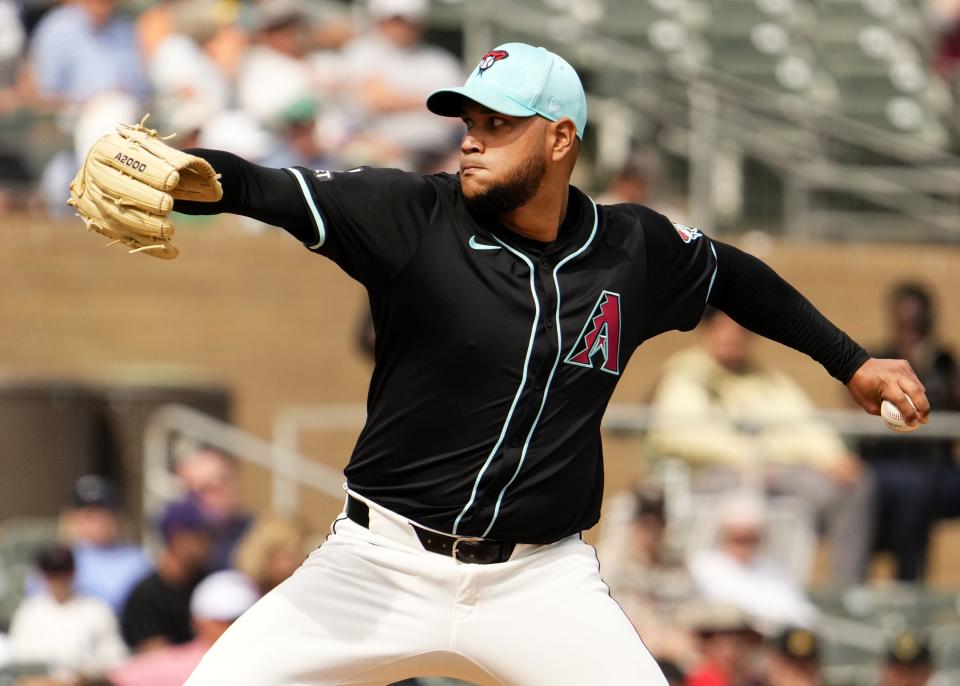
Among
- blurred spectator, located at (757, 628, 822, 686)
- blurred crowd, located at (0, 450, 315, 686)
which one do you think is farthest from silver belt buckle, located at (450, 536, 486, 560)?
blurred spectator, located at (757, 628, 822, 686)

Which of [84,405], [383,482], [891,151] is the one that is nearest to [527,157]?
[383,482]

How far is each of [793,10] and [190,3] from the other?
4866mm

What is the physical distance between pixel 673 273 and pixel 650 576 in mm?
3688

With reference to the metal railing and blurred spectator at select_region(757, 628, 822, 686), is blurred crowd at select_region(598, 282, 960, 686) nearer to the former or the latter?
blurred spectator at select_region(757, 628, 822, 686)

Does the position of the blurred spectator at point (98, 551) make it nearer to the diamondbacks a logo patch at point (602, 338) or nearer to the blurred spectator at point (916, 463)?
the blurred spectator at point (916, 463)

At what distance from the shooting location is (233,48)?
10883 mm

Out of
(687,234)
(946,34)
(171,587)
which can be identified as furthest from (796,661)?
(946,34)

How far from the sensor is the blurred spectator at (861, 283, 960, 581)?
9000 millimetres

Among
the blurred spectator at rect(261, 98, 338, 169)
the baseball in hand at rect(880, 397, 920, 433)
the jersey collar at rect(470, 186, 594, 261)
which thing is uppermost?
the jersey collar at rect(470, 186, 594, 261)

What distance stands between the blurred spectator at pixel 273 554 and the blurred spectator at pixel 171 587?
1.05 feet

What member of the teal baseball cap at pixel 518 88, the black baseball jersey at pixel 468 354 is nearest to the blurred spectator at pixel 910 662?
the black baseball jersey at pixel 468 354

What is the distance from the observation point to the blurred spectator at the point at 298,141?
10.2m

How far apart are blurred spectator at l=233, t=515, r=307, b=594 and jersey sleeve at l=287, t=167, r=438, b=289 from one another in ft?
11.5

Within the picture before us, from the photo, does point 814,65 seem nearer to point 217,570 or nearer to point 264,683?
point 217,570
